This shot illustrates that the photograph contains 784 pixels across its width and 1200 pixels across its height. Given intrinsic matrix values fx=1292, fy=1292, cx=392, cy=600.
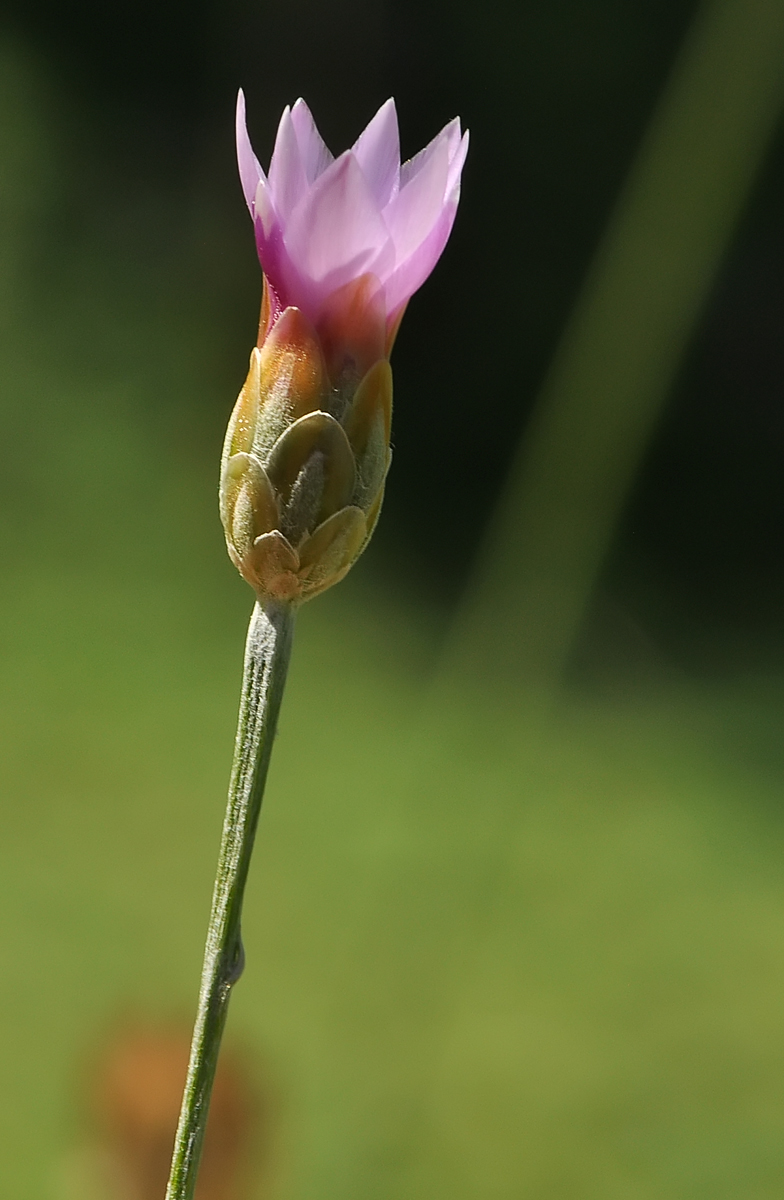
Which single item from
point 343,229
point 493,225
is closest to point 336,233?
point 343,229

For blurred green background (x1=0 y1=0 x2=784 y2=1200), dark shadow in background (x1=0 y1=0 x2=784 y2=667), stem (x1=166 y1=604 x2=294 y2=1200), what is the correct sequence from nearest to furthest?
stem (x1=166 y1=604 x2=294 y2=1200), blurred green background (x1=0 y1=0 x2=784 y2=1200), dark shadow in background (x1=0 y1=0 x2=784 y2=667)

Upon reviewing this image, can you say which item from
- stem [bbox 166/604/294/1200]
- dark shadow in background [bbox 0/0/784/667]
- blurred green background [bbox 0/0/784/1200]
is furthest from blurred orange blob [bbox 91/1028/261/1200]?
dark shadow in background [bbox 0/0/784/667]

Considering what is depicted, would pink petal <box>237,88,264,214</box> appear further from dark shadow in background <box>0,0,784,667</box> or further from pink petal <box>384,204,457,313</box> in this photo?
dark shadow in background <box>0,0,784,667</box>

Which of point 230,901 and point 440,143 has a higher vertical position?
point 440,143

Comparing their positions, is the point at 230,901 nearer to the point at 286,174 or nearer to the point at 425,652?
the point at 286,174

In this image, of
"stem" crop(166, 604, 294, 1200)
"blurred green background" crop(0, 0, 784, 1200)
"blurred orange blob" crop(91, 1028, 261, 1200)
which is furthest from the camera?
"blurred green background" crop(0, 0, 784, 1200)

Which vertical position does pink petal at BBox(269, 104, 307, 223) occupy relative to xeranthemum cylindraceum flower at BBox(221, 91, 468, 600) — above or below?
above

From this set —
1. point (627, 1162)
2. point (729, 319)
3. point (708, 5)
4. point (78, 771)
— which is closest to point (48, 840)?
point (78, 771)
